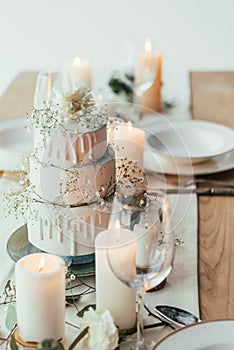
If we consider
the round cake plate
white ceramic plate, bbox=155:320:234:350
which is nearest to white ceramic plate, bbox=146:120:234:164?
the round cake plate

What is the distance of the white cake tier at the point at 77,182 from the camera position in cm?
119

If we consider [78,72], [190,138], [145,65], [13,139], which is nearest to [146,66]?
[145,65]

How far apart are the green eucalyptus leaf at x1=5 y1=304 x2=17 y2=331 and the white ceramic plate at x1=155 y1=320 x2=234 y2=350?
9.7 inches

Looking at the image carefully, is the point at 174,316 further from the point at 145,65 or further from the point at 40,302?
the point at 145,65

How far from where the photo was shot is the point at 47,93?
6.31 ft

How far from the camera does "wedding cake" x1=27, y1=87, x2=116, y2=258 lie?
1.20 meters

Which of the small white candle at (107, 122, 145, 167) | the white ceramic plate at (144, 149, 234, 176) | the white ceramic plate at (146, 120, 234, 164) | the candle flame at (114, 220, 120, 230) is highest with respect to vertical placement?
the small white candle at (107, 122, 145, 167)

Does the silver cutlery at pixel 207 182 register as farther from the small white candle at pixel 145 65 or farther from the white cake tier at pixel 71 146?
the small white candle at pixel 145 65

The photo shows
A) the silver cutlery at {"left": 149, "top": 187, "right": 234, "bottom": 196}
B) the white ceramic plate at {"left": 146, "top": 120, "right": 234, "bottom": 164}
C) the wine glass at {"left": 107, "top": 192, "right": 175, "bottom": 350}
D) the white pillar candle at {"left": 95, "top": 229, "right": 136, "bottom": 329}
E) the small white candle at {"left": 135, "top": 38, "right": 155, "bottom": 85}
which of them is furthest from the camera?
the small white candle at {"left": 135, "top": 38, "right": 155, "bottom": 85}

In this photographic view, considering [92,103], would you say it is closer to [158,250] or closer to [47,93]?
[158,250]

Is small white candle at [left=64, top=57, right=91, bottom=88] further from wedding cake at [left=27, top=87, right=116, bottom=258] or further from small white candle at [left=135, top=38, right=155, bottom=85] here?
wedding cake at [left=27, top=87, right=116, bottom=258]

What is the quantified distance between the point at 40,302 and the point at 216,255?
46cm

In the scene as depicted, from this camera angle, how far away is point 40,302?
0.98 meters

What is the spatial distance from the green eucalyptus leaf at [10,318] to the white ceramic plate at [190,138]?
0.80m
